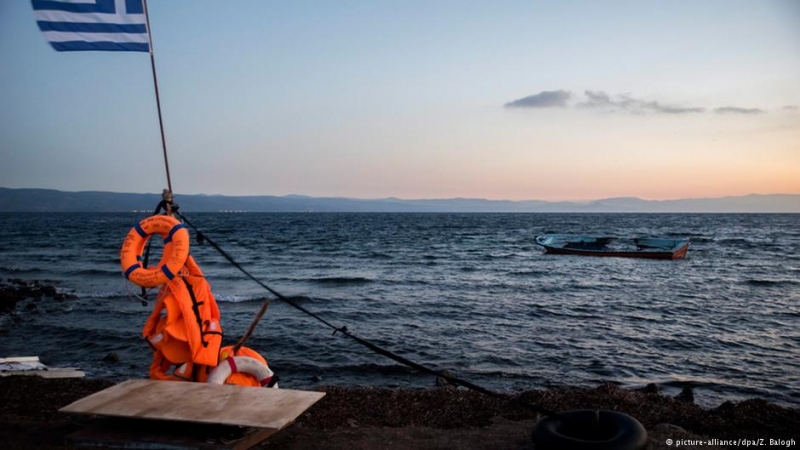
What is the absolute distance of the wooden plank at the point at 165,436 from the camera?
16.6 feet

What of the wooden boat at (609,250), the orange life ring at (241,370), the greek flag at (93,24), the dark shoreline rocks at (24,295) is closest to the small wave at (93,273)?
the dark shoreline rocks at (24,295)

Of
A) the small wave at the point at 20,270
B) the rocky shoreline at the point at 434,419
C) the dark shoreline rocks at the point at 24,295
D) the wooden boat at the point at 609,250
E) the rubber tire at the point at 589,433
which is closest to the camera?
the rubber tire at the point at 589,433

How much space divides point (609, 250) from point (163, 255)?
41.0m

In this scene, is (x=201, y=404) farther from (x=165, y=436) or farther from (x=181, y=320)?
(x=181, y=320)

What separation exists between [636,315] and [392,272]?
14.5 meters

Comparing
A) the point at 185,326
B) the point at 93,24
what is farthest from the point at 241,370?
the point at 93,24

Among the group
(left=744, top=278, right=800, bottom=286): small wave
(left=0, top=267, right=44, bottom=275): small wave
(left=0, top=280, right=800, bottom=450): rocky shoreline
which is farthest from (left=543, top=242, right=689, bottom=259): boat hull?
(left=0, top=267, right=44, bottom=275): small wave

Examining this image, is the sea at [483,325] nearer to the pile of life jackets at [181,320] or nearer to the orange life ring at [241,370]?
the pile of life jackets at [181,320]

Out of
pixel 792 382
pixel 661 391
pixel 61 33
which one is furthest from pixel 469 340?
pixel 61 33

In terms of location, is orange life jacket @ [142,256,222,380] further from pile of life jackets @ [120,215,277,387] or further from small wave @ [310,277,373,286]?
small wave @ [310,277,373,286]

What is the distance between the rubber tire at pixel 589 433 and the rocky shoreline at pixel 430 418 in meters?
0.44

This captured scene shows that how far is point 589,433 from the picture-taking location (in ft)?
17.3

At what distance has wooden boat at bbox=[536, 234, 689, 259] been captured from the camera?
3800 cm

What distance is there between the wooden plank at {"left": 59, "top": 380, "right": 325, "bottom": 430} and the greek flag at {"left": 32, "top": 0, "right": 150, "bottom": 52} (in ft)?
14.2
